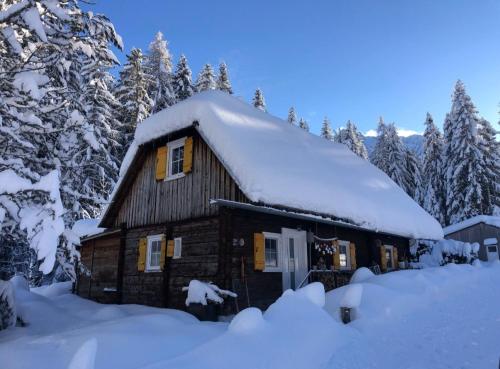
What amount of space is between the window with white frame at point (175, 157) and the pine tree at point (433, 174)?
3029cm

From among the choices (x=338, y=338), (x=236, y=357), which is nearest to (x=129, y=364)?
(x=236, y=357)

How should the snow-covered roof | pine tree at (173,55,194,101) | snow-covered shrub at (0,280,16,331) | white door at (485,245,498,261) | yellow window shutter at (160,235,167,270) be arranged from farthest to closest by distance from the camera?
pine tree at (173,55,194,101) → white door at (485,245,498,261) → the snow-covered roof → yellow window shutter at (160,235,167,270) → snow-covered shrub at (0,280,16,331)

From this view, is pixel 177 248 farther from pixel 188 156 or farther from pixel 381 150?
pixel 381 150

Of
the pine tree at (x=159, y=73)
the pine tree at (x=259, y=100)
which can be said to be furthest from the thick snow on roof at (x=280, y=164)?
the pine tree at (x=259, y=100)

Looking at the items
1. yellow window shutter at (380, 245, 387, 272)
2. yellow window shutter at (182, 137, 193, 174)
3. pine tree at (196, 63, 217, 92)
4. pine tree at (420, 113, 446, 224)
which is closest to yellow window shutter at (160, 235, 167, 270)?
yellow window shutter at (182, 137, 193, 174)

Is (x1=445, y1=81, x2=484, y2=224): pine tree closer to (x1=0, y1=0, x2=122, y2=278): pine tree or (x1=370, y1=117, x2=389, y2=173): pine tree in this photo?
(x1=370, y1=117, x2=389, y2=173): pine tree

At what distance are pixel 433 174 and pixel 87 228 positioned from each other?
33369mm

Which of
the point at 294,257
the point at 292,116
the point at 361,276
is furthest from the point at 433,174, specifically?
the point at 294,257

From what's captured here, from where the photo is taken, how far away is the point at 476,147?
32125 millimetres

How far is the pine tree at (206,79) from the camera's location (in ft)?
117

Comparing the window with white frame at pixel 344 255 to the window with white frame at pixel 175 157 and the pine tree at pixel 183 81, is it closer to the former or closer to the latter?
the window with white frame at pixel 175 157

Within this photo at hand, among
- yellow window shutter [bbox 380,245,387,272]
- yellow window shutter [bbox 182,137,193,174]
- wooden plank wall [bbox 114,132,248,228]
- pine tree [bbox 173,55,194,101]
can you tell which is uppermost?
pine tree [bbox 173,55,194,101]

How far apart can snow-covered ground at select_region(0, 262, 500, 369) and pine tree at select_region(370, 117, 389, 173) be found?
33.4 metres

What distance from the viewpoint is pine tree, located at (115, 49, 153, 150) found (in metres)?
28.3
